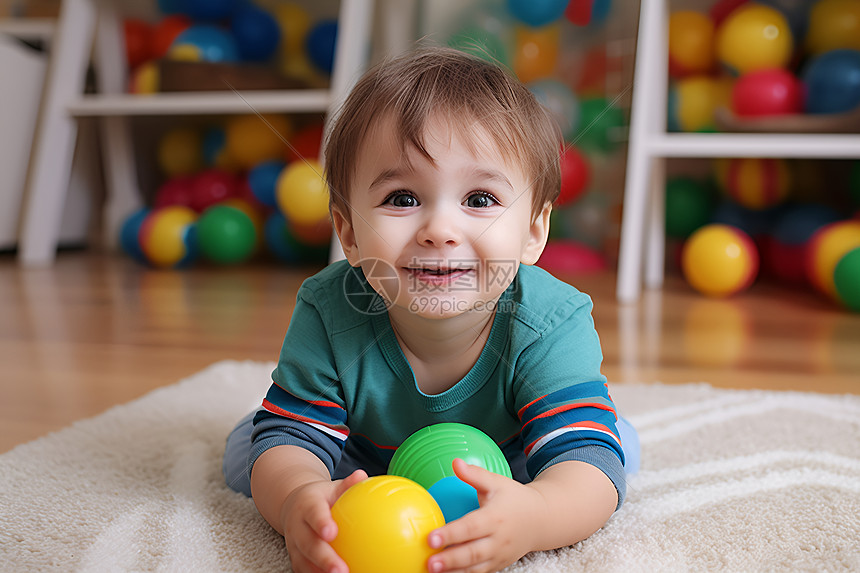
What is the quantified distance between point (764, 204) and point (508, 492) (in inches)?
66.3

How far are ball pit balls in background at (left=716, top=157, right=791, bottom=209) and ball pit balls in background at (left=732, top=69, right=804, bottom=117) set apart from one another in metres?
0.16

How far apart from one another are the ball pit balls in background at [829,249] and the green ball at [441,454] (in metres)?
1.29

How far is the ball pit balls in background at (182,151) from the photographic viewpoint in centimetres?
250

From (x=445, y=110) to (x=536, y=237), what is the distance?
0.16 meters

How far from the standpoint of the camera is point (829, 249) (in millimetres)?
1623

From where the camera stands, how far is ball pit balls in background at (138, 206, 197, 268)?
2.22m

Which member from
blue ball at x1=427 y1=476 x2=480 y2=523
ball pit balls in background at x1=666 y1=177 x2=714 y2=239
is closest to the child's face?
blue ball at x1=427 y1=476 x2=480 y2=523

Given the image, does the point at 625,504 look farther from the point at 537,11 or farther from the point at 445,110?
the point at 537,11

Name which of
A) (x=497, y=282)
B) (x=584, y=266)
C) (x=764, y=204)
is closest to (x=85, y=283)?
(x=584, y=266)

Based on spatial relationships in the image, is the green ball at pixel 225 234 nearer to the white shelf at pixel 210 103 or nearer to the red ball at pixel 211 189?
the red ball at pixel 211 189

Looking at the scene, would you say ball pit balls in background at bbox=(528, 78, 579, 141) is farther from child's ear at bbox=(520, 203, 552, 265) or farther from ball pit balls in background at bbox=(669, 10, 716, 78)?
child's ear at bbox=(520, 203, 552, 265)

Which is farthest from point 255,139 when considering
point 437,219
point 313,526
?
point 313,526

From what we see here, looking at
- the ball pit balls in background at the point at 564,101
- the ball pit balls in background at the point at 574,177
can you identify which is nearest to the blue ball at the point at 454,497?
the ball pit balls in background at the point at 574,177

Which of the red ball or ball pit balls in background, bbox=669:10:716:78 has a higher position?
ball pit balls in background, bbox=669:10:716:78
